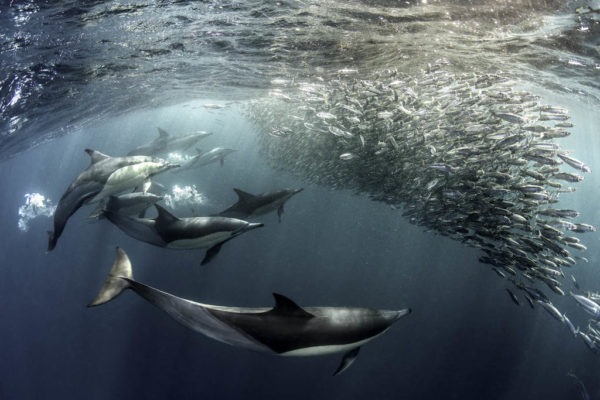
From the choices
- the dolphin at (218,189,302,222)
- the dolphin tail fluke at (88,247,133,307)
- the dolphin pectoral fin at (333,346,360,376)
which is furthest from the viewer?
the dolphin at (218,189,302,222)

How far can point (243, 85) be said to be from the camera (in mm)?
21156

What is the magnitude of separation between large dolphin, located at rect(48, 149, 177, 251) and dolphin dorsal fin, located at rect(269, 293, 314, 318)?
374 cm

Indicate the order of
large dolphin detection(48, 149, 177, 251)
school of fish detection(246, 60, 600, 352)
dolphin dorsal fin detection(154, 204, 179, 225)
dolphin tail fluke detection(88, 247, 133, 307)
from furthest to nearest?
1. school of fish detection(246, 60, 600, 352)
2. large dolphin detection(48, 149, 177, 251)
3. dolphin dorsal fin detection(154, 204, 179, 225)
4. dolphin tail fluke detection(88, 247, 133, 307)

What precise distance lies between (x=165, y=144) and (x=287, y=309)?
11.7 m

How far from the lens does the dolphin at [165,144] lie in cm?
1349

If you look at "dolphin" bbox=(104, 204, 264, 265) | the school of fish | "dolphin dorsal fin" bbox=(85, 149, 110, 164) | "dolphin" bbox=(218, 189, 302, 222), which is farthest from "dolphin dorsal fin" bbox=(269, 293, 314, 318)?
the school of fish

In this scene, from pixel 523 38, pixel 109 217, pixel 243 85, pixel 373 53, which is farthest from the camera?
pixel 243 85

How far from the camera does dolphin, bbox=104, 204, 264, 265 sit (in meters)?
5.73

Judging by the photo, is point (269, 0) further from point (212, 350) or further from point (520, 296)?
point (520, 296)

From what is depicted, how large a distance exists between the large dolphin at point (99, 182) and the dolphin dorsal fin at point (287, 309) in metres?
3.74

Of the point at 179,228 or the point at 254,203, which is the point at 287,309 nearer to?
the point at 179,228

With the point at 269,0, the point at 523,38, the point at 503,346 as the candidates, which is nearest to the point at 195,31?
the point at 269,0

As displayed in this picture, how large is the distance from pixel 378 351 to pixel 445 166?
18.5 metres

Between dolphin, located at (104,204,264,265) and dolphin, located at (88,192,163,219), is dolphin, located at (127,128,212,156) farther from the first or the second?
dolphin, located at (104,204,264,265)
